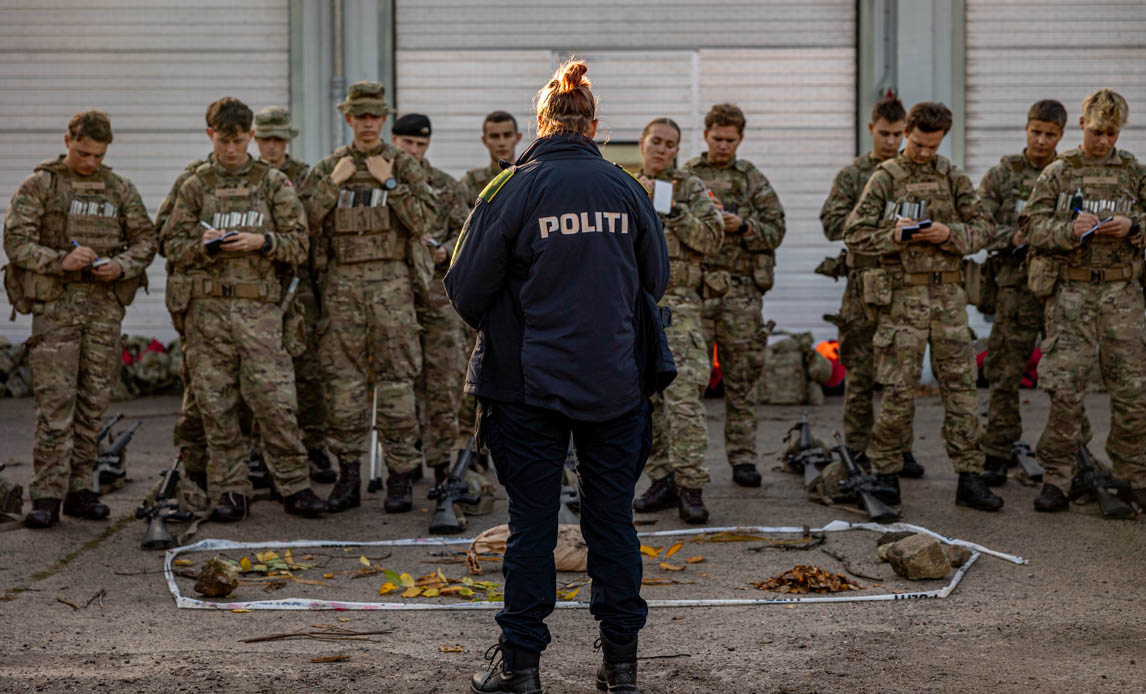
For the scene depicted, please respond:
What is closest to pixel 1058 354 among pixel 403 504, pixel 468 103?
pixel 403 504

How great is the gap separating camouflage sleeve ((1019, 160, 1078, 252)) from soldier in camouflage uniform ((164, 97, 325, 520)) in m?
4.03

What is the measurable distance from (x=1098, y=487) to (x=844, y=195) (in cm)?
243

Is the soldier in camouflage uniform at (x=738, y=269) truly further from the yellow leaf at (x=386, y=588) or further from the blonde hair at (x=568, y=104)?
the blonde hair at (x=568, y=104)

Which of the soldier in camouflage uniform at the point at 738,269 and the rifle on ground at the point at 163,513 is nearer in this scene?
the rifle on ground at the point at 163,513

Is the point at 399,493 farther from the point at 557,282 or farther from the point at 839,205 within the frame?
the point at 557,282

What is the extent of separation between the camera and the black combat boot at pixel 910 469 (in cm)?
786

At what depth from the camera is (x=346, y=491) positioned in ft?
22.7

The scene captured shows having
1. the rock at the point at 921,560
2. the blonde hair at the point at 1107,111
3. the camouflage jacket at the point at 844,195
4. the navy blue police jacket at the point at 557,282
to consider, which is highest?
the blonde hair at the point at 1107,111

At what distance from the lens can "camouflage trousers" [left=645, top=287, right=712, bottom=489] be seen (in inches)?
255

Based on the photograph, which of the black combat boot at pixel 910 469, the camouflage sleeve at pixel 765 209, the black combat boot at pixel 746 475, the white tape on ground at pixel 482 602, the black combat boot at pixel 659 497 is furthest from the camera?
the black combat boot at pixel 910 469

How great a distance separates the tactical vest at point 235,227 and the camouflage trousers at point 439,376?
131 centimetres

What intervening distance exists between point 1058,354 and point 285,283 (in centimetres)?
428

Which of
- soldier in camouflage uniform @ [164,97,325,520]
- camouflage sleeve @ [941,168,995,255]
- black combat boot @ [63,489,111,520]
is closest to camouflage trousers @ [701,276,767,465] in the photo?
camouflage sleeve @ [941,168,995,255]

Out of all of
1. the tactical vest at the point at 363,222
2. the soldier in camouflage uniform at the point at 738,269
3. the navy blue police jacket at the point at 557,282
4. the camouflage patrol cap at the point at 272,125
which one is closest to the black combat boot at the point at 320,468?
the tactical vest at the point at 363,222
